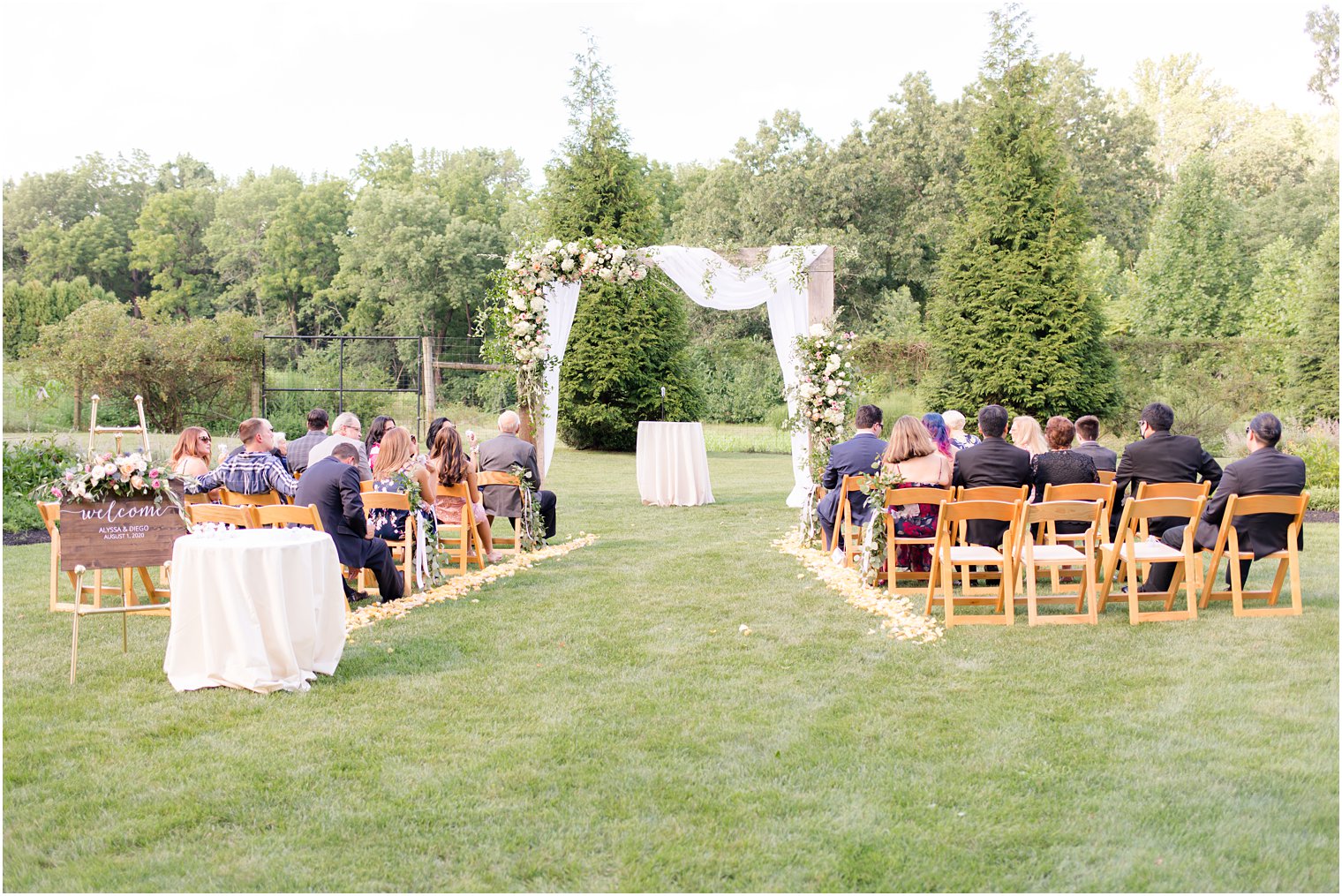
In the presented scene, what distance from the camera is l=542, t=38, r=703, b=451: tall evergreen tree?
937 inches

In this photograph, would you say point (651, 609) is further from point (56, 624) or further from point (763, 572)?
point (56, 624)

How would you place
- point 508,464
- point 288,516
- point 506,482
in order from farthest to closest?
point 508,464
point 506,482
point 288,516

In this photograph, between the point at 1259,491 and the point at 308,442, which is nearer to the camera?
the point at 1259,491

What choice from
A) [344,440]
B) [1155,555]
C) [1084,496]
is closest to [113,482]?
[344,440]

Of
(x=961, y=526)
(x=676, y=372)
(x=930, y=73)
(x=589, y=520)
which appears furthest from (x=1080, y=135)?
(x=961, y=526)

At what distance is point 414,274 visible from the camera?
36062mm

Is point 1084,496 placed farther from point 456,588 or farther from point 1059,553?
point 456,588

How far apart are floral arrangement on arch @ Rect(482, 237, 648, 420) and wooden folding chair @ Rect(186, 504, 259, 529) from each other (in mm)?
5369

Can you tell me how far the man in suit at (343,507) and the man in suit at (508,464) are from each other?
2609 millimetres

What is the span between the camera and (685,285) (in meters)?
13.4

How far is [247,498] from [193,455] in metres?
0.81

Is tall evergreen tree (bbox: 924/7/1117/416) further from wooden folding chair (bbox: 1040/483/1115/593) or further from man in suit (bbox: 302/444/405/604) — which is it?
man in suit (bbox: 302/444/405/604)

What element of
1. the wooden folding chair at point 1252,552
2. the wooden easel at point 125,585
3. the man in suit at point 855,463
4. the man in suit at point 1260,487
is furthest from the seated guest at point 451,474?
the wooden folding chair at point 1252,552

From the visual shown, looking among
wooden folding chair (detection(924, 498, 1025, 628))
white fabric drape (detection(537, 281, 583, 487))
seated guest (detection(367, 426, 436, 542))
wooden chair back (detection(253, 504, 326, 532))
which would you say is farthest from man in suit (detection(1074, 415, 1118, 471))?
white fabric drape (detection(537, 281, 583, 487))
